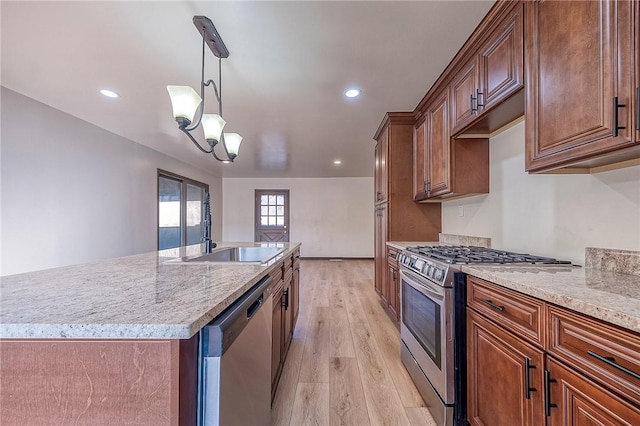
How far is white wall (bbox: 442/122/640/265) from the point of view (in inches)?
51.6

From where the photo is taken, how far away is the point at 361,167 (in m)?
6.58

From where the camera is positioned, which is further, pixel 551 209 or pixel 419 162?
pixel 419 162

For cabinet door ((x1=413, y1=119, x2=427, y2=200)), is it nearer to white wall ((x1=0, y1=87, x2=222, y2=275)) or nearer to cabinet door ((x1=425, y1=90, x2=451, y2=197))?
cabinet door ((x1=425, y1=90, x2=451, y2=197))

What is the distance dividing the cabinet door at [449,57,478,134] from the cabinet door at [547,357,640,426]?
1.62 meters

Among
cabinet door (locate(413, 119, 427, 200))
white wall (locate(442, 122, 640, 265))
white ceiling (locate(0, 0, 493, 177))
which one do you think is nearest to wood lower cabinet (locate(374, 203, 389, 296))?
cabinet door (locate(413, 119, 427, 200))

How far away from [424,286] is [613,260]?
0.90 metres

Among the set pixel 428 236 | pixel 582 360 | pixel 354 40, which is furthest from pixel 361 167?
pixel 582 360

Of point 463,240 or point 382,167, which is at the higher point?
point 382,167

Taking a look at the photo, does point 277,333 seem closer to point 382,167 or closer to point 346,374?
point 346,374

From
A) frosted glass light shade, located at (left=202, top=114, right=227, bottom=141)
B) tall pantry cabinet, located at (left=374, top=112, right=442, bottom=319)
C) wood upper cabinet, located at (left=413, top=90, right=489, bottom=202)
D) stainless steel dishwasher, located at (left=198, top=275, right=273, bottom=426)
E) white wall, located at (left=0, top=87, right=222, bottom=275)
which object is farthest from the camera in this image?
tall pantry cabinet, located at (left=374, top=112, right=442, bottom=319)

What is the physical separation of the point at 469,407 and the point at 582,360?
834 mm

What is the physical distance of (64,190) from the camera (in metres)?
3.37

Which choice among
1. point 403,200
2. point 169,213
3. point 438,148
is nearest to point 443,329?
point 438,148

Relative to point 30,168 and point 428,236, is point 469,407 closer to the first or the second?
point 428,236
